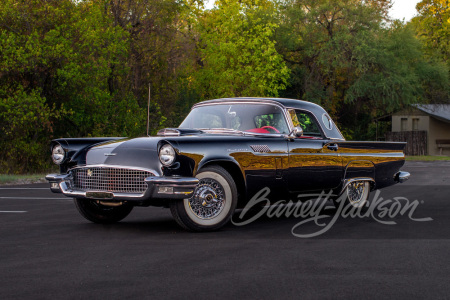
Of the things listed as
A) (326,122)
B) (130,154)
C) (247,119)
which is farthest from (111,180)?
(326,122)

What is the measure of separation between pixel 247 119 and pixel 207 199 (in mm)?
1709

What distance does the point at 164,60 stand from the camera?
36.6 m

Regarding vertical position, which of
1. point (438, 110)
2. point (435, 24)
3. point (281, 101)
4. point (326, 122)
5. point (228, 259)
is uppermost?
point (435, 24)

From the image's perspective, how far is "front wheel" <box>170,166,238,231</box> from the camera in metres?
7.66

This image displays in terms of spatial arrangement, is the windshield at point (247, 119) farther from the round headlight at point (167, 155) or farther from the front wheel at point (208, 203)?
the round headlight at point (167, 155)

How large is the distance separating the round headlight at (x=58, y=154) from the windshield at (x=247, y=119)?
195 cm

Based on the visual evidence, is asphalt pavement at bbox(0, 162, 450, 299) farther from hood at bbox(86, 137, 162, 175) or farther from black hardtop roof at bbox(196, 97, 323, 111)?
black hardtop roof at bbox(196, 97, 323, 111)

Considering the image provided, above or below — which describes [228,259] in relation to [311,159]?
below

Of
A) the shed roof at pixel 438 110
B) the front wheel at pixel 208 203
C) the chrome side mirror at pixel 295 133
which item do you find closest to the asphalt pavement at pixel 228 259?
the front wheel at pixel 208 203

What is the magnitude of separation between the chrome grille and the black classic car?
12 millimetres

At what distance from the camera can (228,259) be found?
6059 mm

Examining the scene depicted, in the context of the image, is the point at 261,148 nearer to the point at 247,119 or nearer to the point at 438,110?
the point at 247,119

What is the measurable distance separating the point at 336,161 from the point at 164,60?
2796 cm

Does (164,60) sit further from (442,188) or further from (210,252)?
(210,252)
